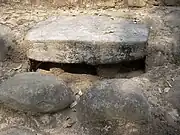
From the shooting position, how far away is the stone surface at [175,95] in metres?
1.16

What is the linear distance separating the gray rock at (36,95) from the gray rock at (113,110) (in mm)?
66

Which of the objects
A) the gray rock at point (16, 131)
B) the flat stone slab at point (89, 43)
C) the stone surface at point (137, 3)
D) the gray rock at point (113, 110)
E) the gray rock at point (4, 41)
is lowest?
the gray rock at point (16, 131)

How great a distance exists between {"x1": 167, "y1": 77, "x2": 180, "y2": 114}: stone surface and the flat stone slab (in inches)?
7.1

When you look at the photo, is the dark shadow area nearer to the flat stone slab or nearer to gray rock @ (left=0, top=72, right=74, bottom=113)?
the flat stone slab

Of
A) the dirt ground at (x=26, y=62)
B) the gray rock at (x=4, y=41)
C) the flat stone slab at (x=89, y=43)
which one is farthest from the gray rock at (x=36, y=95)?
the gray rock at (x=4, y=41)

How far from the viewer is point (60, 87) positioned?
1.20 m

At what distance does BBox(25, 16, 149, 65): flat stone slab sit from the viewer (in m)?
1.32

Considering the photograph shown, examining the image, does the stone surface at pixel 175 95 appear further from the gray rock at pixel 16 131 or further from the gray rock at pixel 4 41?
the gray rock at pixel 4 41

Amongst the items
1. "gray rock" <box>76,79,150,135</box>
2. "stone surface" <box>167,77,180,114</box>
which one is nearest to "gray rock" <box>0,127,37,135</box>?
"gray rock" <box>76,79,150,135</box>

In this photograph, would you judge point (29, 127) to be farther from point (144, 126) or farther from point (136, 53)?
point (136, 53)

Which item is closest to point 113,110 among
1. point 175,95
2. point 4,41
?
point 175,95

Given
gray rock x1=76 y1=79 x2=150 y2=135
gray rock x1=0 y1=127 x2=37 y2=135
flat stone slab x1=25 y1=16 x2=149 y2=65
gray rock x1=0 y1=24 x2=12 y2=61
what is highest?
flat stone slab x1=25 y1=16 x2=149 y2=65

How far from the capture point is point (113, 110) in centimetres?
111

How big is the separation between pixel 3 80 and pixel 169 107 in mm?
567
